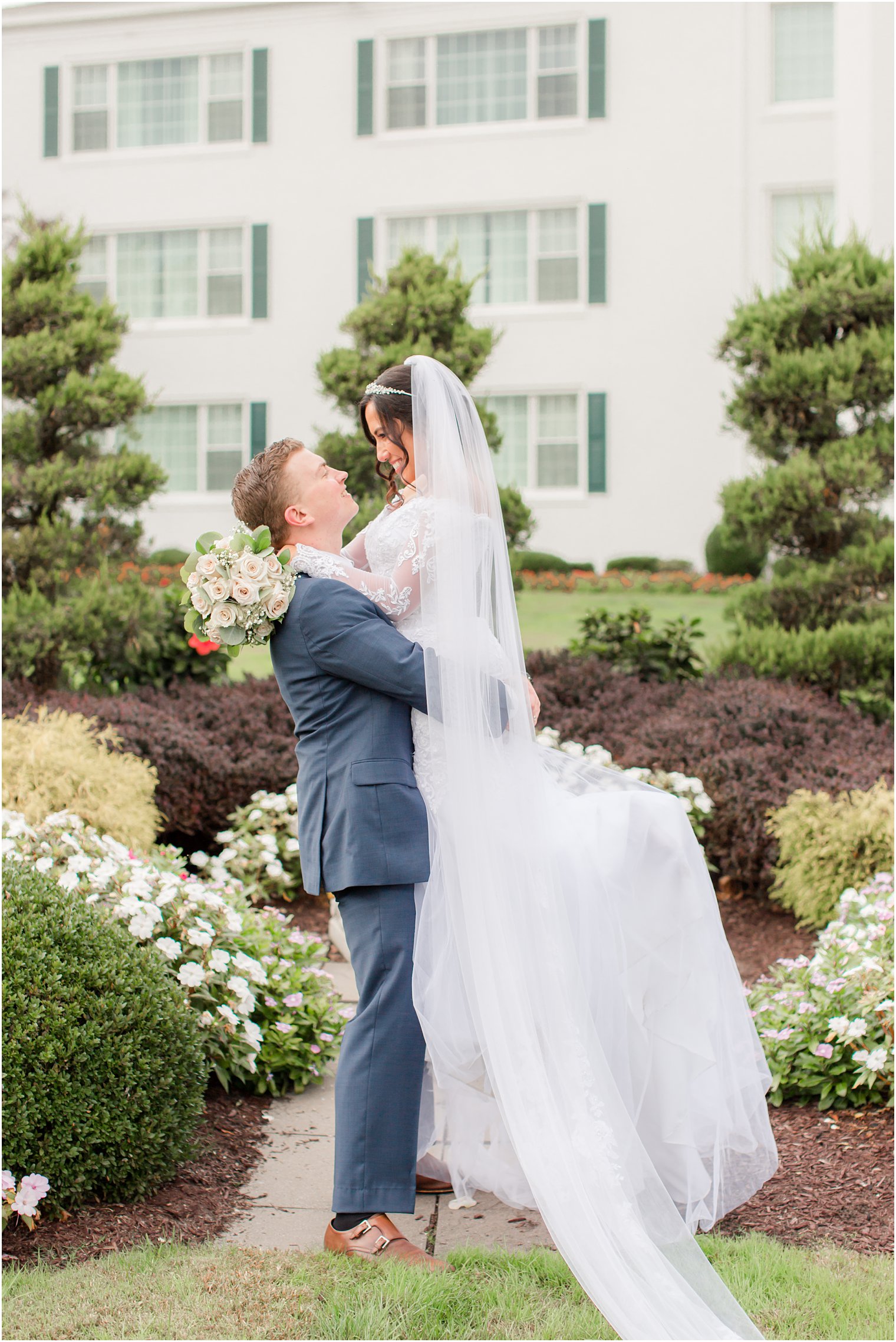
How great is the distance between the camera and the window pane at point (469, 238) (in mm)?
17297

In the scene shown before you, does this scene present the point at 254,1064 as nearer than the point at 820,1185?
No

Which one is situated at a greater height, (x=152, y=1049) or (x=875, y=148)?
(x=875, y=148)

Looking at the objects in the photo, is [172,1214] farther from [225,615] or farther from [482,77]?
[482,77]

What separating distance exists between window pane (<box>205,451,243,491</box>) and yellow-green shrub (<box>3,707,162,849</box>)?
12427 mm

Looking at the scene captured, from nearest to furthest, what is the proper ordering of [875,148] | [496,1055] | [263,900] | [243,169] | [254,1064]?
[496,1055] < [254,1064] < [263,900] < [875,148] < [243,169]

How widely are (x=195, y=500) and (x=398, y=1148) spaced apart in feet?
52.2

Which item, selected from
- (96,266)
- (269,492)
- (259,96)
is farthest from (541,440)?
(269,492)

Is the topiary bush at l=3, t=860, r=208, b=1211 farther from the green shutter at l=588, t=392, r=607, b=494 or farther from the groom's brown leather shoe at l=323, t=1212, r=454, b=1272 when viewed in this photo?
the green shutter at l=588, t=392, r=607, b=494

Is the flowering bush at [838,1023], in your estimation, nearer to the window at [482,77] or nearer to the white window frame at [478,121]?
the white window frame at [478,121]

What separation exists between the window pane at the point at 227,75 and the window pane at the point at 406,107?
245cm

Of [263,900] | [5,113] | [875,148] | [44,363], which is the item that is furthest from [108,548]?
[5,113]

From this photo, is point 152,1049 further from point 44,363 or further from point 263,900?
point 44,363

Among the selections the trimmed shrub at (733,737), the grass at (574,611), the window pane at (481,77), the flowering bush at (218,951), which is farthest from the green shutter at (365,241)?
the flowering bush at (218,951)

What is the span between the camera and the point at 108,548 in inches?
319
